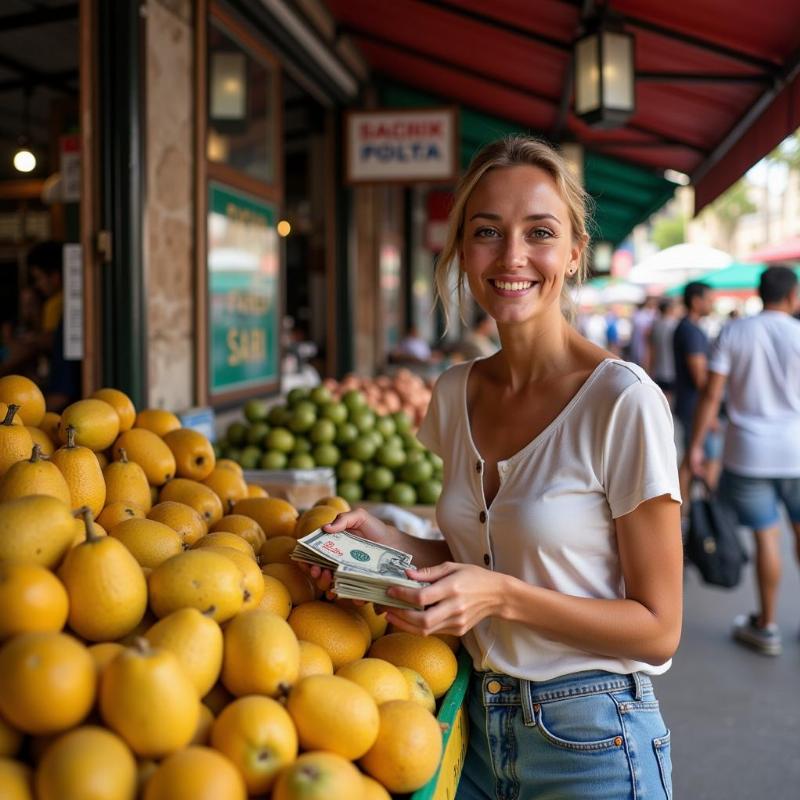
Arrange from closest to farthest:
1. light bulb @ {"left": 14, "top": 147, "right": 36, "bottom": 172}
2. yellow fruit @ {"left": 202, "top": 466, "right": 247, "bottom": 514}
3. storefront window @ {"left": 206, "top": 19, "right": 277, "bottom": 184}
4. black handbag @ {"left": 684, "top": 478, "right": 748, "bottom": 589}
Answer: yellow fruit @ {"left": 202, "top": 466, "right": 247, "bottom": 514}
storefront window @ {"left": 206, "top": 19, "right": 277, "bottom": 184}
black handbag @ {"left": 684, "top": 478, "right": 748, "bottom": 589}
light bulb @ {"left": 14, "top": 147, "right": 36, "bottom": 172}

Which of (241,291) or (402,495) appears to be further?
(241,291)

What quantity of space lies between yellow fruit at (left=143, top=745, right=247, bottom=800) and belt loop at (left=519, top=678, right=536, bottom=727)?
0.76m

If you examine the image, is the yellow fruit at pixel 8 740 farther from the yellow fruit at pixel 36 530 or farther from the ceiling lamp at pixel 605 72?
the ceiling lamp at pixel 605 72

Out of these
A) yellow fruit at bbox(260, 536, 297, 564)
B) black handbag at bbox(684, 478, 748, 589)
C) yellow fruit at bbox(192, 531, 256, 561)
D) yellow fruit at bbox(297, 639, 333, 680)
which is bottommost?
black handbag at bbox(684, 478, 748, 589)

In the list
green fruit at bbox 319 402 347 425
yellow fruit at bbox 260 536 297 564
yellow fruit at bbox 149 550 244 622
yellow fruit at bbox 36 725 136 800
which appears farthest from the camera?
green fruit at bbox 319 402 347 425

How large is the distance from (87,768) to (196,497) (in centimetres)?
106

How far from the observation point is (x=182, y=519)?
6.03 feet

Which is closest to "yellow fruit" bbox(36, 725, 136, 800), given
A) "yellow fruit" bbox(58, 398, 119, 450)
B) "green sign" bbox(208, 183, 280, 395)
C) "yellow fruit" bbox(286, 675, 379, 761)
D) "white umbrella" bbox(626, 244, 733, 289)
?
"yellow fruit" bbox(286, 675, 379, 761)

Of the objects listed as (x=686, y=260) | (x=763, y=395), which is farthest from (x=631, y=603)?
(x=686, y=260)

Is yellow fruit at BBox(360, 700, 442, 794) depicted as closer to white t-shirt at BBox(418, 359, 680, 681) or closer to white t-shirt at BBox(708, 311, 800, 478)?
white t-shirt at BBox(418, 359, 680, 681)

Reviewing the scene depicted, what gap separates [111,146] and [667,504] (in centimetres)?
286

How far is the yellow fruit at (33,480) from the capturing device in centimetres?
154

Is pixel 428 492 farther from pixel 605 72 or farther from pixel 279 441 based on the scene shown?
pixel 605 72

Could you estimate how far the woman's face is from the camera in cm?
179
